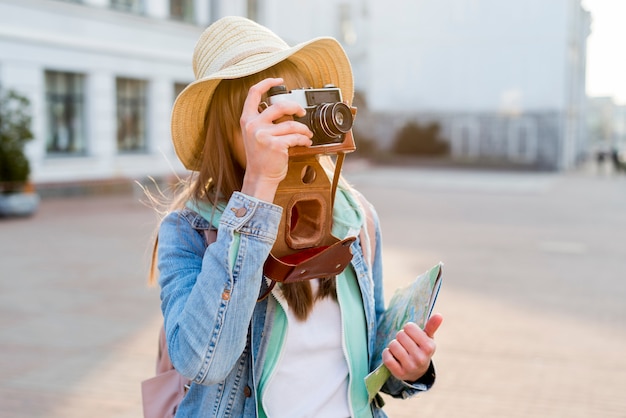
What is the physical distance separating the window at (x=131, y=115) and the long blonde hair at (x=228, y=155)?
18.6 meters

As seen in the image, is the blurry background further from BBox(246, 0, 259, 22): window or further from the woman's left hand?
the woman's left hand

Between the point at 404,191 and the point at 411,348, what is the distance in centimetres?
1972

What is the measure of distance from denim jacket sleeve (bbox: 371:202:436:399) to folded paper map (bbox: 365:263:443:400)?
46 millimetres

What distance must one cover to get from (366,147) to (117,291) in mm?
28335

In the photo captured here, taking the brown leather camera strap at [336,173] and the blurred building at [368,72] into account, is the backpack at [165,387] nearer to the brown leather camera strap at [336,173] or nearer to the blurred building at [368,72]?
the brown leather camera strap at [336,173]

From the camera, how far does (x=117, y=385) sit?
15.1ft

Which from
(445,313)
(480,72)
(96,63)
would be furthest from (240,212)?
(480,72)

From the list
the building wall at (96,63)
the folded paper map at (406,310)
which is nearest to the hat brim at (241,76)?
the folded paper map at (406,310)

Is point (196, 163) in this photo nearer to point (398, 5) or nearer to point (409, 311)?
point (409, 311)

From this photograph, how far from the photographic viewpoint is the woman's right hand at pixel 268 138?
4.50 feet

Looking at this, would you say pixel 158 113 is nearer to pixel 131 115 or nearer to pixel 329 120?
pixel 131 115

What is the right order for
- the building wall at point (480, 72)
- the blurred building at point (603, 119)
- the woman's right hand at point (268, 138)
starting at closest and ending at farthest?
the woman's right hand at point (268, 138)
the building wall at point (480, 72)
the blurred building at point (603, 119)

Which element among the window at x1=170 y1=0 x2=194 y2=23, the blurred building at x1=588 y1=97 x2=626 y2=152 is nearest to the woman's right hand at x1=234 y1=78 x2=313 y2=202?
the window at x1=170 y1=0 x2=194 y2=23

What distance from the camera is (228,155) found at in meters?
1.62
